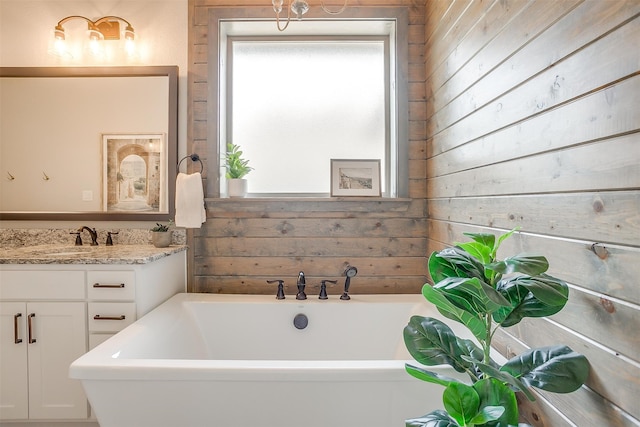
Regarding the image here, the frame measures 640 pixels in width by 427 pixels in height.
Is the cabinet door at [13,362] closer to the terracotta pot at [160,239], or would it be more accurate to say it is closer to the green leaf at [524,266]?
the terracotta pot at [160,239]

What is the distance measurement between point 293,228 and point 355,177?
0.51 metres

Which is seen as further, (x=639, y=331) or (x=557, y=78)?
(x=557, y=78)

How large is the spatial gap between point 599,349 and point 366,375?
65cm

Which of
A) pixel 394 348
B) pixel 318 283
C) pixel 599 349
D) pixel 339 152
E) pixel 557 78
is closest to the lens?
pixel 599 349

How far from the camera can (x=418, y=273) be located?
7.32ft

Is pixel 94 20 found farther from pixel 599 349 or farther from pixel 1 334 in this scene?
pixel 599 349

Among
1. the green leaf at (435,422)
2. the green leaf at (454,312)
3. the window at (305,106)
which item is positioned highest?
the window at (305,106)

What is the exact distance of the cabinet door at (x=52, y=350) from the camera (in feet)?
5.51

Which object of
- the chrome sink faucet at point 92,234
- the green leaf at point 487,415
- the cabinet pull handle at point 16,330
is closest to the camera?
the green leaf at point 487,415

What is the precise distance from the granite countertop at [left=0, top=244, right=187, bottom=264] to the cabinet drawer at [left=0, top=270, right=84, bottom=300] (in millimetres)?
60

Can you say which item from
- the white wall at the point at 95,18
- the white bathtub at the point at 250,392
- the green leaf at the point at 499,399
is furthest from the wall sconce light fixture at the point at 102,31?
the green leaf at the point at 499,399

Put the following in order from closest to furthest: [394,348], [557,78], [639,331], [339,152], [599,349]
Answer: [639,331] < [599,349] < [557,78] < [394,348] < [339,152]

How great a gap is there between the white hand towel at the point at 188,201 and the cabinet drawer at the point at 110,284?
0.47 metres

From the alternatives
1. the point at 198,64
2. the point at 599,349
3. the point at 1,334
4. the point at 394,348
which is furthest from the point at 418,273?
the point at 1,334
